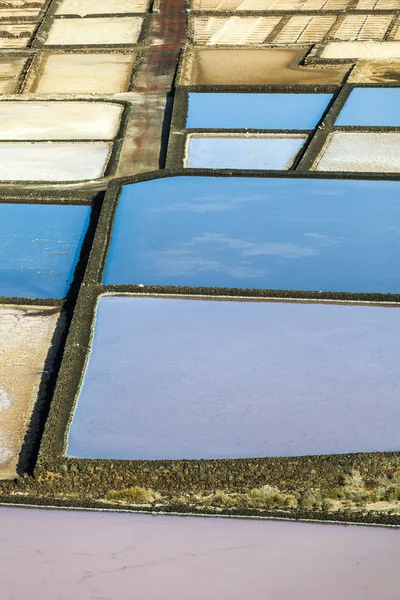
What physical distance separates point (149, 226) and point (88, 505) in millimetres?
5827

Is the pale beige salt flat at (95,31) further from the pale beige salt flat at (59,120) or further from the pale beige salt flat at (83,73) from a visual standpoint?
the pale beige salt flat at (59,120)

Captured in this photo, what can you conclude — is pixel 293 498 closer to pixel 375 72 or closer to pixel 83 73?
pixel 375 72

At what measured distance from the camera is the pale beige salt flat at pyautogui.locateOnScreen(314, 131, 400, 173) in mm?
16203

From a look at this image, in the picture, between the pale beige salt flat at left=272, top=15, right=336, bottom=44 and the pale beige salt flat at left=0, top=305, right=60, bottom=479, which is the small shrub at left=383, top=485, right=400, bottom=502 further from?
the pale beige salt flat at left=272, top=15, right=336, bottom=44

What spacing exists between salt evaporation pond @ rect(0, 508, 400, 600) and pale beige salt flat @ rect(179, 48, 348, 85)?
43.9 ft

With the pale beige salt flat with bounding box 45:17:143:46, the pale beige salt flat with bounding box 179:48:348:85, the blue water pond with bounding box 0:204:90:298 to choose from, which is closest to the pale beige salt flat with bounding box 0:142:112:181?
the blue water pond with bounding box 0:204:90:298

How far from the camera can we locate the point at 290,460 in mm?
9500

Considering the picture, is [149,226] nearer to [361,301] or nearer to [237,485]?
[361,301]

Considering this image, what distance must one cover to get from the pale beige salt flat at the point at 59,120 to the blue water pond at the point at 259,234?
3146 millimetres

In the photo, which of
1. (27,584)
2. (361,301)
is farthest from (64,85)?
(27,584)

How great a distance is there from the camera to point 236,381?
1073 centimetres

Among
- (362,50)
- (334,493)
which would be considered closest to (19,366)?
(334,493)

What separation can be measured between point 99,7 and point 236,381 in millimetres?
18454

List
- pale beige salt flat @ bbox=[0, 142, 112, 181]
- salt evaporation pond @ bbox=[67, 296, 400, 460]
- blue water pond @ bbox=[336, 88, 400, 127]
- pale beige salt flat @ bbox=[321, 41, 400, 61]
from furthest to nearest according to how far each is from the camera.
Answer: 1. pale beige salt flat @ bbox=[321, 41, 400, 61]
2. blue water pond @ bbox=[336, 88, 400, 127]
3. pale beige salt flat @ bbox=[0, 142, 112, 181]
4. salt evaporation pond @ bbox=[67, 296, 400, 460]
